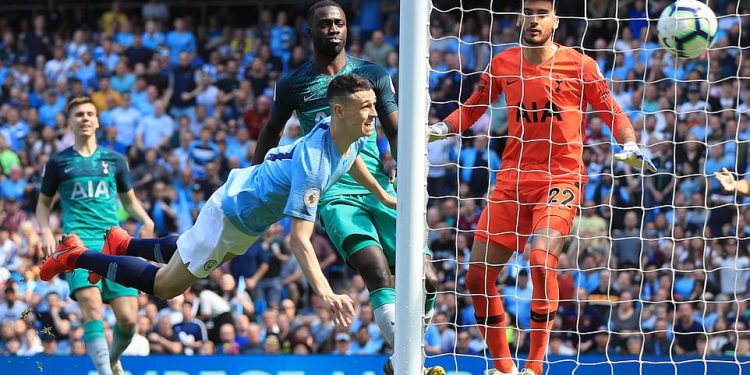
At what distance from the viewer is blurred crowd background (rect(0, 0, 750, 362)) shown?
12.3 meters

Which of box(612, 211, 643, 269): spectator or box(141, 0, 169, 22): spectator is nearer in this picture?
box(612, 211, 643, 269): spectator

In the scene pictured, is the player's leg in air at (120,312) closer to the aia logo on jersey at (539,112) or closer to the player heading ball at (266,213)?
the player heading ball at (266,213)

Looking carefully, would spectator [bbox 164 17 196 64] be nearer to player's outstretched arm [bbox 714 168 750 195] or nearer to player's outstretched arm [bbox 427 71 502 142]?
player's outstretched arm [bbox 427 71 502 142]

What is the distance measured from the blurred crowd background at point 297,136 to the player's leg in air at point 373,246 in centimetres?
215

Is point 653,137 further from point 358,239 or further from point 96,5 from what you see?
point 96,5

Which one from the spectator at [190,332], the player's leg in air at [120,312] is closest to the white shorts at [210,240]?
the player's leg in air at [120,312]

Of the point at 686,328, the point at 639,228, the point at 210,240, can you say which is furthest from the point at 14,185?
the point at 210,240

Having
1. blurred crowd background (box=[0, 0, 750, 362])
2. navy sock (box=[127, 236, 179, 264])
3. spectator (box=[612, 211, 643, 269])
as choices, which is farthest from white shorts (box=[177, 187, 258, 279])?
spectator (box=[612, 211, 643, 269])

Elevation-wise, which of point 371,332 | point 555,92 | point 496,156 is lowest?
point 371,332

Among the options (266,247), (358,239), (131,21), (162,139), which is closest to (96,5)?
(131,21)

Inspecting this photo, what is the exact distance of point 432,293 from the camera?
23.5 ft

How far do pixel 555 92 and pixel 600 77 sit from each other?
0.98 ft

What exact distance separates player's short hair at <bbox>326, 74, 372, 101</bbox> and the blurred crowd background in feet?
10.5

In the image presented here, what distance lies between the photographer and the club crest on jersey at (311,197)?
20.9 ft
